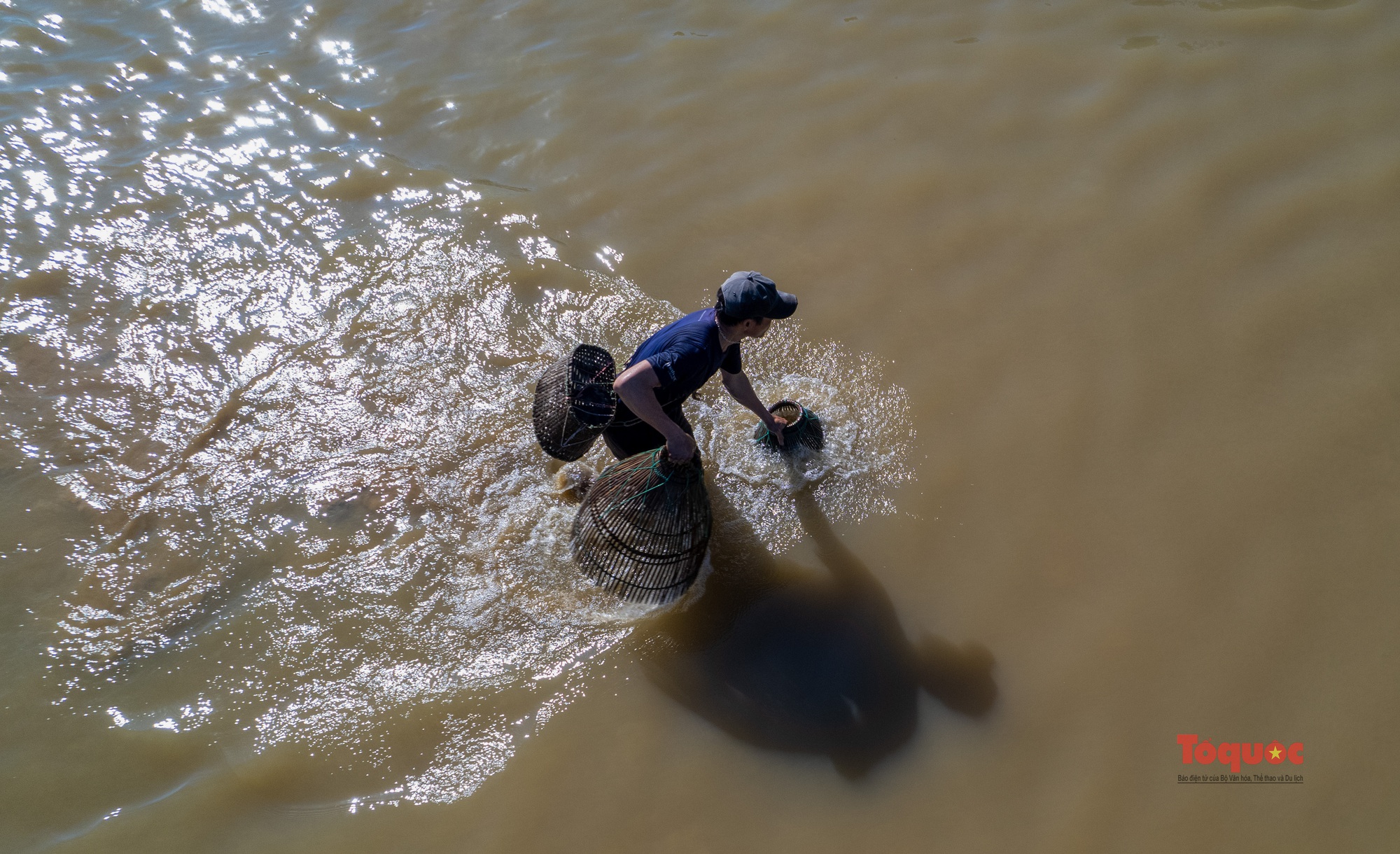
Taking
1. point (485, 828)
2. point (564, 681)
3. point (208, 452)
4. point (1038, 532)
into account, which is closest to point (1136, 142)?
point (1038, 532)

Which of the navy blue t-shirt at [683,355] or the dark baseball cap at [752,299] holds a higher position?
the dark baseball cap at [752,299]

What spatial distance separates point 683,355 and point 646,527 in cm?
75

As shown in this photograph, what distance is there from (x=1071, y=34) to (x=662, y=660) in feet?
17.6

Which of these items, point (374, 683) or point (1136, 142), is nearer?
point (374, 683)

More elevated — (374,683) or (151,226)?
(151,226)

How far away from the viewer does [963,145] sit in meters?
5.46

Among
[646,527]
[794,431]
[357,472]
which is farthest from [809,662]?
[357,472]

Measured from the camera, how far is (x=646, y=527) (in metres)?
3.48

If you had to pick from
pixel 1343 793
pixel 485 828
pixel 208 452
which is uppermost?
pixel 208 452

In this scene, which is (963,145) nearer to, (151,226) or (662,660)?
(662,660)

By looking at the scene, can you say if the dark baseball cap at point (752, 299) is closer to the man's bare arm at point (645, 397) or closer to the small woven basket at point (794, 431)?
the man's bare arm at point (645, 397)

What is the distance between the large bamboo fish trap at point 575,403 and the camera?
355 cm

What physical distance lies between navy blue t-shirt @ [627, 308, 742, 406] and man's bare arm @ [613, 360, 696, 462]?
0.14 ft

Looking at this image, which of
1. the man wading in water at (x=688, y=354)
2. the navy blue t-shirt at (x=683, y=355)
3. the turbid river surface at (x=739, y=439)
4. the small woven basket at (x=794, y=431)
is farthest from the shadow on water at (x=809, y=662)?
the navy blue t-shirt at (x=683, y=355)
